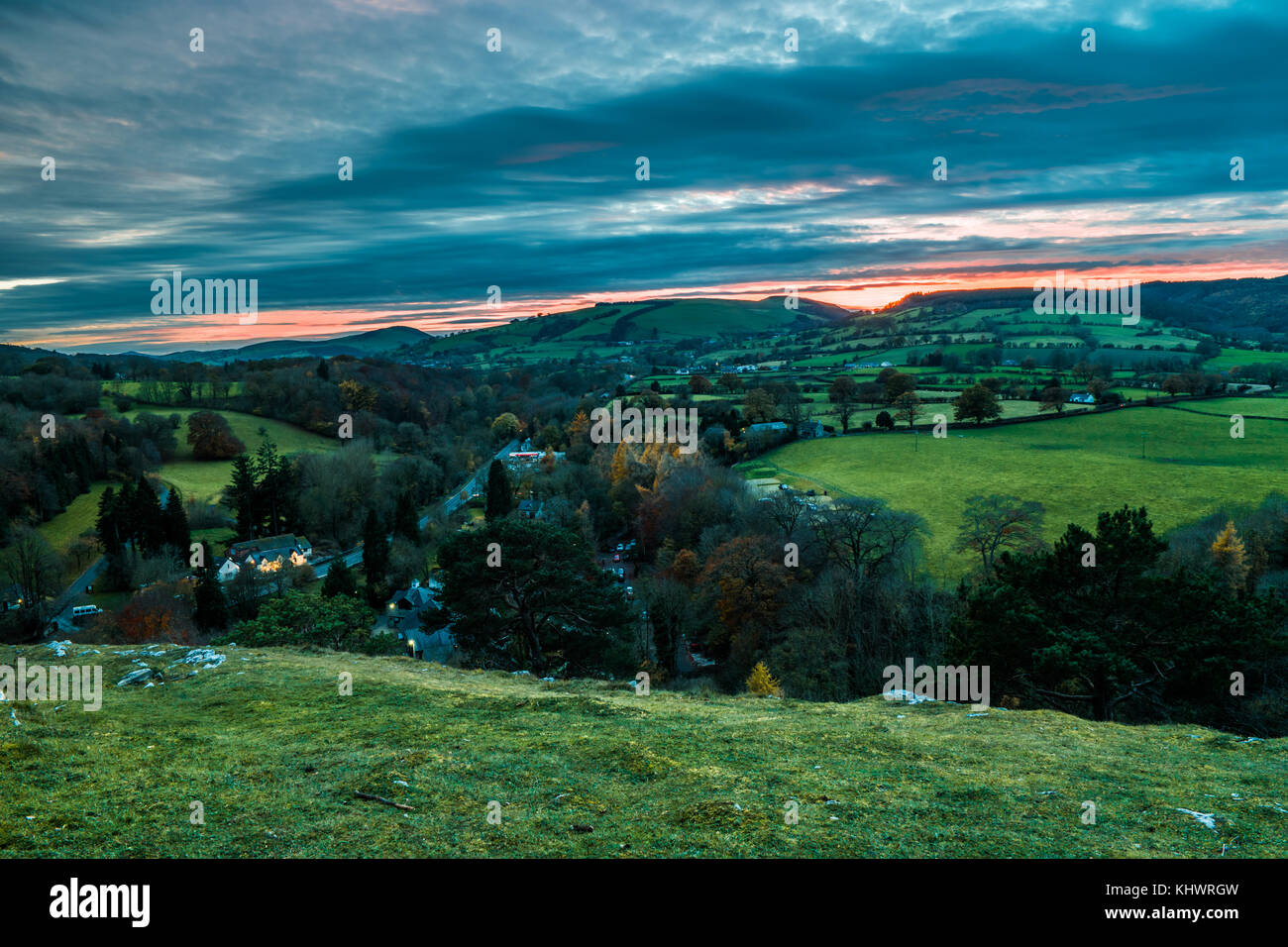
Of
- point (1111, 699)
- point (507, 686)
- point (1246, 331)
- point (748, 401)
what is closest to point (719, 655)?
point (1111, 699)

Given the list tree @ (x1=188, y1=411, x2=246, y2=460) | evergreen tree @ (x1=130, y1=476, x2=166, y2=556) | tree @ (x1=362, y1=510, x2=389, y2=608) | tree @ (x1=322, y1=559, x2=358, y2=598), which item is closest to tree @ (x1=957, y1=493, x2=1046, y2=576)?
tree @ (x1=322, y1=559, x2=358, y2=598)

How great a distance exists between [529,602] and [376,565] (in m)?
45.4

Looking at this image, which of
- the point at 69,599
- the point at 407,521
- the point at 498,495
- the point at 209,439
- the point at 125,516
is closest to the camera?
the point at 69,599

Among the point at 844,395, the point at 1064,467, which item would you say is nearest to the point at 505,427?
the point at 844,395

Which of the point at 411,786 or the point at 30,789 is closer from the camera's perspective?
Answer: the point at 30,789

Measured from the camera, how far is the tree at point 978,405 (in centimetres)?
8906

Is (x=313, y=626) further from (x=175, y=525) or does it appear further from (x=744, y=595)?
(x=175, y=525)

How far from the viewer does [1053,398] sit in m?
90.8

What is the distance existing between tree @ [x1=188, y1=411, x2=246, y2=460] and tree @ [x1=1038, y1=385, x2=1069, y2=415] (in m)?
114

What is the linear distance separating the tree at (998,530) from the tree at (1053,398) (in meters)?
42.9

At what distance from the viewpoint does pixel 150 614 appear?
49.8 m
